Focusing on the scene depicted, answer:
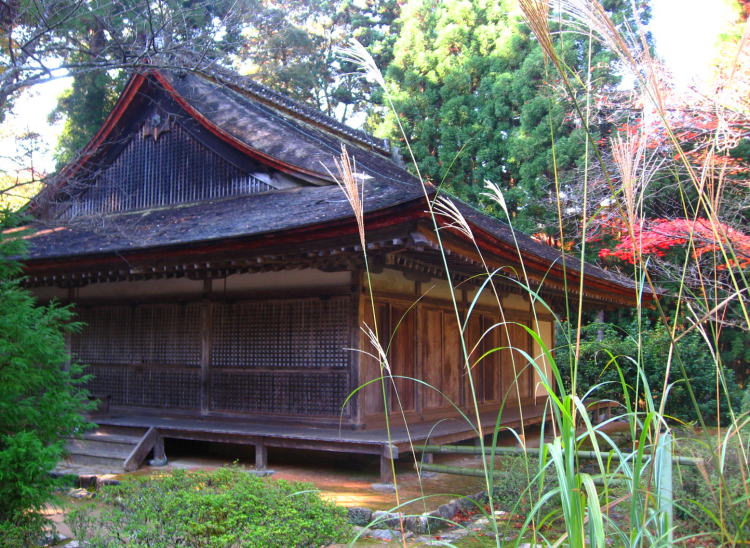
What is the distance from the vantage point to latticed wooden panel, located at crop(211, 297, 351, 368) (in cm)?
760

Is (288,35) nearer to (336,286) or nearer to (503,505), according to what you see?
(336,286)

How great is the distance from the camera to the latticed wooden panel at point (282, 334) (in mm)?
7602

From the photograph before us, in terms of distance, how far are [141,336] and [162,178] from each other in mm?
2811

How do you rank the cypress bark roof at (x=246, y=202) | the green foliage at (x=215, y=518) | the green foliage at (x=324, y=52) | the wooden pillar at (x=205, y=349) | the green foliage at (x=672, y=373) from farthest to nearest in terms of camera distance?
the green foliage at (x=324, y=52) → the green foliage at (x=672, y=373) → the wooden pillar at (x=205, y=349) → the cypress bark roof at (x=246, y=202) → the green foliage at (x=215, y=518)

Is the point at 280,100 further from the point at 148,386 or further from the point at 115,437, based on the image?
the point at 115,437

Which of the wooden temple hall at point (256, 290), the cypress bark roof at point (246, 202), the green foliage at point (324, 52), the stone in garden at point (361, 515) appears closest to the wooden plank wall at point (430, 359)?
the wooden temple hall at point (256, 290)

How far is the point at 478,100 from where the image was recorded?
1975 centimetres

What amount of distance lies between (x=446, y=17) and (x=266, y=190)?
13878 millimetres

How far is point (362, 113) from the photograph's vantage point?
1032 inches

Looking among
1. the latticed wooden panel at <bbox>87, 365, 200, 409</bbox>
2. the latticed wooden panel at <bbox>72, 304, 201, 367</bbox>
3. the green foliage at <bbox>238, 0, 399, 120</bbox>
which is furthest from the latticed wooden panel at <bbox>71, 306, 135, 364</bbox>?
the green foliage at <bbox>238, 0, 399, 120</bbox>

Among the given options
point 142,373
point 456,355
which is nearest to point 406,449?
point 456,355

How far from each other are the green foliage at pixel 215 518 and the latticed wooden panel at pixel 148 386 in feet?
16.1

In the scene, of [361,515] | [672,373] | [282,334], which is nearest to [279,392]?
[282,334]

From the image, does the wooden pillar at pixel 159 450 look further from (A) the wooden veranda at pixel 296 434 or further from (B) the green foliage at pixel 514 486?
(B) the green foliage at pixel 514 486
